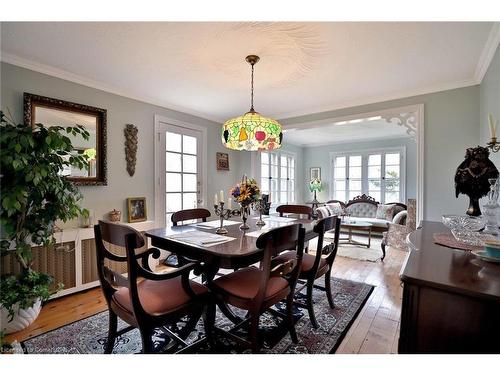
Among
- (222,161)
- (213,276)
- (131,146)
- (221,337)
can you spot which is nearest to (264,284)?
(213,276)

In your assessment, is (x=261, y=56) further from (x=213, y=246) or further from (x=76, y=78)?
(x=76, y=78)

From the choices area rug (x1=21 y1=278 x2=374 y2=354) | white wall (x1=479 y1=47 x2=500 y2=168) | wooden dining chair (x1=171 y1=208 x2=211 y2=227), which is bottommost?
area rug (x1=21 y1=278 x2=374 y2=354)

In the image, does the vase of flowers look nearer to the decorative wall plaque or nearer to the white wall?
the decorative wall plaque

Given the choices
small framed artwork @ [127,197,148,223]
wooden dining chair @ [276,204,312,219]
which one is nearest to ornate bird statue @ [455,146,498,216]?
wooden dining chair @ [276,204,312,219]

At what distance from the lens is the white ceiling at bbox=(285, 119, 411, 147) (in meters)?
4.74

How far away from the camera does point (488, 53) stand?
78.8 inches

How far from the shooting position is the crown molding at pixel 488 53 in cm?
175

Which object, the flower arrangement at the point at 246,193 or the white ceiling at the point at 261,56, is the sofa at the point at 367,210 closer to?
the white ceiling at the point at 261,56

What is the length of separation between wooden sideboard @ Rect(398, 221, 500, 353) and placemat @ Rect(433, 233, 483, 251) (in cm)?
24

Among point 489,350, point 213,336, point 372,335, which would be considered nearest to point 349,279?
point 372,335

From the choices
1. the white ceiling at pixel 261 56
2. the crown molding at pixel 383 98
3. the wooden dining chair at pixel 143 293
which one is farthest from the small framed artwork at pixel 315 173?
the wooden dining chair at pixel 143 293

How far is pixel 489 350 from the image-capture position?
29.8 inches

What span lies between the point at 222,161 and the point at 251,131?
220cm

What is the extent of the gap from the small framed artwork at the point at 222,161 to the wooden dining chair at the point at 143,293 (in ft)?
8.94
